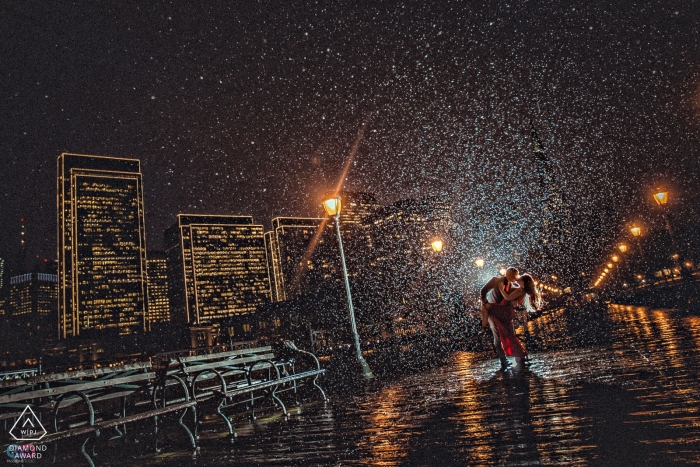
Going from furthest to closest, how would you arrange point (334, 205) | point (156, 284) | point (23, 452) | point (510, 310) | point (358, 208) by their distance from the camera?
point (156, 284), point (358, 208), point (334, 205), point (510, 310), point (23, 452)

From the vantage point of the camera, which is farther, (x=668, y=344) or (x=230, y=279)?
(x=230, y=279)

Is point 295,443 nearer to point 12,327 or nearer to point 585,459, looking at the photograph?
point 585,459

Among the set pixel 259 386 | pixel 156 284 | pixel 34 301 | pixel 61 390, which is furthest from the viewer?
pixel 156 284

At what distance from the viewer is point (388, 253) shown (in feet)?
281

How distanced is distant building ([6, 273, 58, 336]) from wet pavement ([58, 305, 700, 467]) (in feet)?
581

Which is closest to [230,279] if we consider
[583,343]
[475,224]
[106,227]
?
[106,227]

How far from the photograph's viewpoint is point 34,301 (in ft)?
522

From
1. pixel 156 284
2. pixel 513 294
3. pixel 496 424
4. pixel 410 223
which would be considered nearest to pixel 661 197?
pixel 513 294

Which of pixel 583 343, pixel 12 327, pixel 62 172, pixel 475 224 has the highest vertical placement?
pixel 62 172


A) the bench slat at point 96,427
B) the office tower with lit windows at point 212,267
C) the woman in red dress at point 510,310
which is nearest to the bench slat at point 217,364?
the bench slat at point 96,427

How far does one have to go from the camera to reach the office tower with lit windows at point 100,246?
136250 millimetres

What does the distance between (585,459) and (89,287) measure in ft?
518

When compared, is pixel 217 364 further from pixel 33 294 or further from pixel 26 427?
pixel 33 294

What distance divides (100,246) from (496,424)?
15712 centimetres
